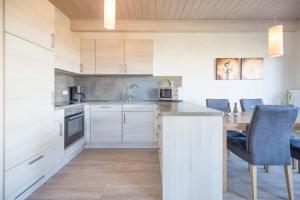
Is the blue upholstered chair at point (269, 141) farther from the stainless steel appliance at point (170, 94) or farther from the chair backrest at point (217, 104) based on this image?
the stainless steel appliance at point (170, 94)

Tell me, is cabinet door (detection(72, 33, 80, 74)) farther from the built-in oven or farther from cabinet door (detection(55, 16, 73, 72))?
the built-in oven

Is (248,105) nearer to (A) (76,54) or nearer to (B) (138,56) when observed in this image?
(B) (138,56)

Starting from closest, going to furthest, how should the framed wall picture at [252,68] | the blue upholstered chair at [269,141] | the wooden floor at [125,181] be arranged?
the blue upholstered chair at [269,141]
the wooden floor at [125,181]
the framed wall picture at [252,68]

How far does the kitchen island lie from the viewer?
2012 millimetres

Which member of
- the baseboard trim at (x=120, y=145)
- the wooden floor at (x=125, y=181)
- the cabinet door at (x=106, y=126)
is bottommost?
the wooden floor at (x=125, y=181)

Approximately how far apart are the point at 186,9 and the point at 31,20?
2.39m

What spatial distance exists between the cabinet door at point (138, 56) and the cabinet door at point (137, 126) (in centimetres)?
83

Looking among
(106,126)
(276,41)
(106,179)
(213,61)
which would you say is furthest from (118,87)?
(276,41)

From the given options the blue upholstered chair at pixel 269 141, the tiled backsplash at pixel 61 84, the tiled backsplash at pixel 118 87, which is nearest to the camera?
the blue upholstered chair at pixel 269 141

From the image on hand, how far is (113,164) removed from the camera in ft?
11.1

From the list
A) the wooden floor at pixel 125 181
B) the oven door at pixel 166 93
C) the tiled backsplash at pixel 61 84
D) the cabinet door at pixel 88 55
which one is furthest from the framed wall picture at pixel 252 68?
the tiled backsplash at pixel 61 84

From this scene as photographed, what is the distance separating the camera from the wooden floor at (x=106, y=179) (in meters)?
2.39

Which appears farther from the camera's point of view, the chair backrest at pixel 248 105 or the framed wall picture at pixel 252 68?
the framed wall picture at pixel 252 68

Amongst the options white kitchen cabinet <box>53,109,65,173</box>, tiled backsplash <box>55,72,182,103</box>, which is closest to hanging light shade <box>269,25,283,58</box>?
tiled backsplash <box>55,72,182,103</box>
